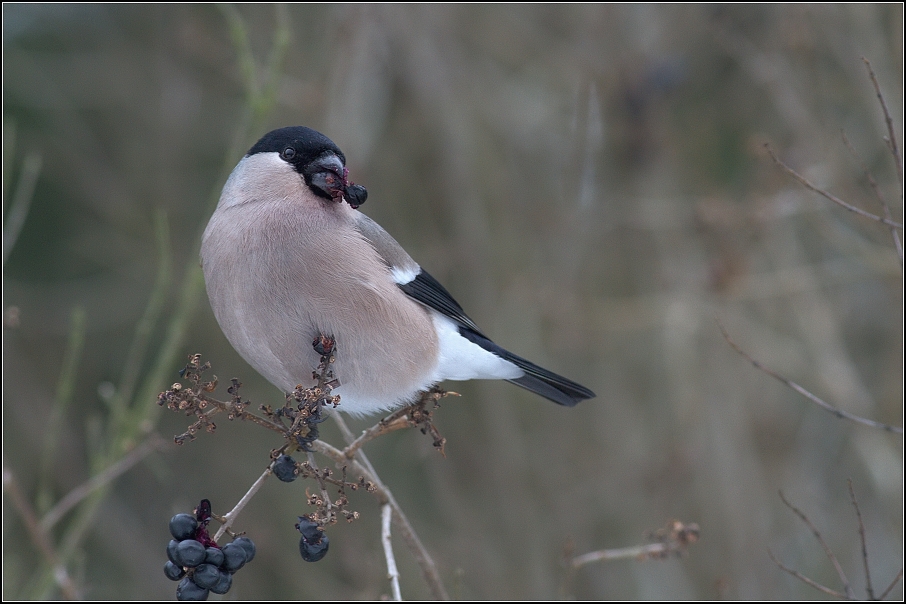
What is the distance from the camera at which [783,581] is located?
4789 mm

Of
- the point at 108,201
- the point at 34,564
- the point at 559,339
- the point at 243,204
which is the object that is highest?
the point at 108,201

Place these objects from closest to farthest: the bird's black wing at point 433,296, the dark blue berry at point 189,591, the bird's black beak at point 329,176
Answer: the dark blue berry at point 189,591 → the bird's black beak at point 329,176 → the bird's black wing at point 433,296

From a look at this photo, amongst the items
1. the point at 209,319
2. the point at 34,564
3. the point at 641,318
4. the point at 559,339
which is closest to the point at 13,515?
the point at 34,564

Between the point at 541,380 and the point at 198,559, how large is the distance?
5.05 feet

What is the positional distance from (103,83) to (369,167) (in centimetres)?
170

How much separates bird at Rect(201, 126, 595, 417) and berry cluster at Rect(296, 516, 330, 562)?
60cm

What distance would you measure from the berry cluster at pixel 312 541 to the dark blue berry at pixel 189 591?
9.3 inches

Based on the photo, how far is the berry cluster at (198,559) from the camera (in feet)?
6.42

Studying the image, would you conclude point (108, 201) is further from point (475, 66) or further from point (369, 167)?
point (475, 66)

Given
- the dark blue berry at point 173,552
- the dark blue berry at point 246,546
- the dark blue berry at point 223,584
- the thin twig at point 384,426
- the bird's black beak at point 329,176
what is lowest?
the dark blue berry at point 223,584

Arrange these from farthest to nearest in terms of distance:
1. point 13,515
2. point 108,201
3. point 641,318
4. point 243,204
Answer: point 108,201 → point 641,318 → point 13,515 → point 243,204

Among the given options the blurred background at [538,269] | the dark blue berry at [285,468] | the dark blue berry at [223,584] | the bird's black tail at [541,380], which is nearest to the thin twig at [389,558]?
the dark blue berry at [285,468]

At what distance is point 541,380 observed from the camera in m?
3.20

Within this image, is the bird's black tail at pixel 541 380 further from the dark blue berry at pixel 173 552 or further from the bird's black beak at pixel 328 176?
the dark blue berry at pixel 173 552
